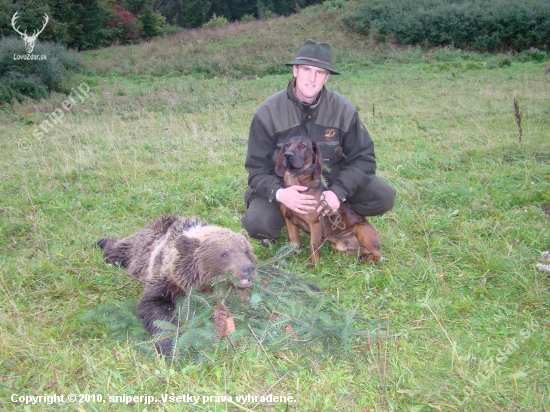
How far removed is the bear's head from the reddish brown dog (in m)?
1.08

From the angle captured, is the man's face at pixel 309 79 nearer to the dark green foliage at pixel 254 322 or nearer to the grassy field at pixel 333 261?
the grassy field at pixel 333 261

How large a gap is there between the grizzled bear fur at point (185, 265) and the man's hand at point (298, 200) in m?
0.80

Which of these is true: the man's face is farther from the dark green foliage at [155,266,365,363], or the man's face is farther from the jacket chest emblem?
the dark green foliage at [155,266,365,363]

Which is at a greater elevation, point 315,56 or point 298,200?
point 315,56

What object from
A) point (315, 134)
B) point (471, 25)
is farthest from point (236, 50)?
point (315, 134)

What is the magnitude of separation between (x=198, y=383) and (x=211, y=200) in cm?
358

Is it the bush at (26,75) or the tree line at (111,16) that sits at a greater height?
the tree line at (111,16)

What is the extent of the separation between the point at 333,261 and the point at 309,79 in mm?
1967

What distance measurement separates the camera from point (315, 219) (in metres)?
4.64

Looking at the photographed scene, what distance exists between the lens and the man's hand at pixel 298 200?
14.7 feet

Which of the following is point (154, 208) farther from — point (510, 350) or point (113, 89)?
point (113, 89)

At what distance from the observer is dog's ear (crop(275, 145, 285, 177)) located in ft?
14.9

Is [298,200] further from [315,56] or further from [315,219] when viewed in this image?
[315,56]

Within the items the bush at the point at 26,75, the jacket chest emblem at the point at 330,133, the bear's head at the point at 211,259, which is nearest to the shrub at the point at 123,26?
the bush at the point at 26,75
